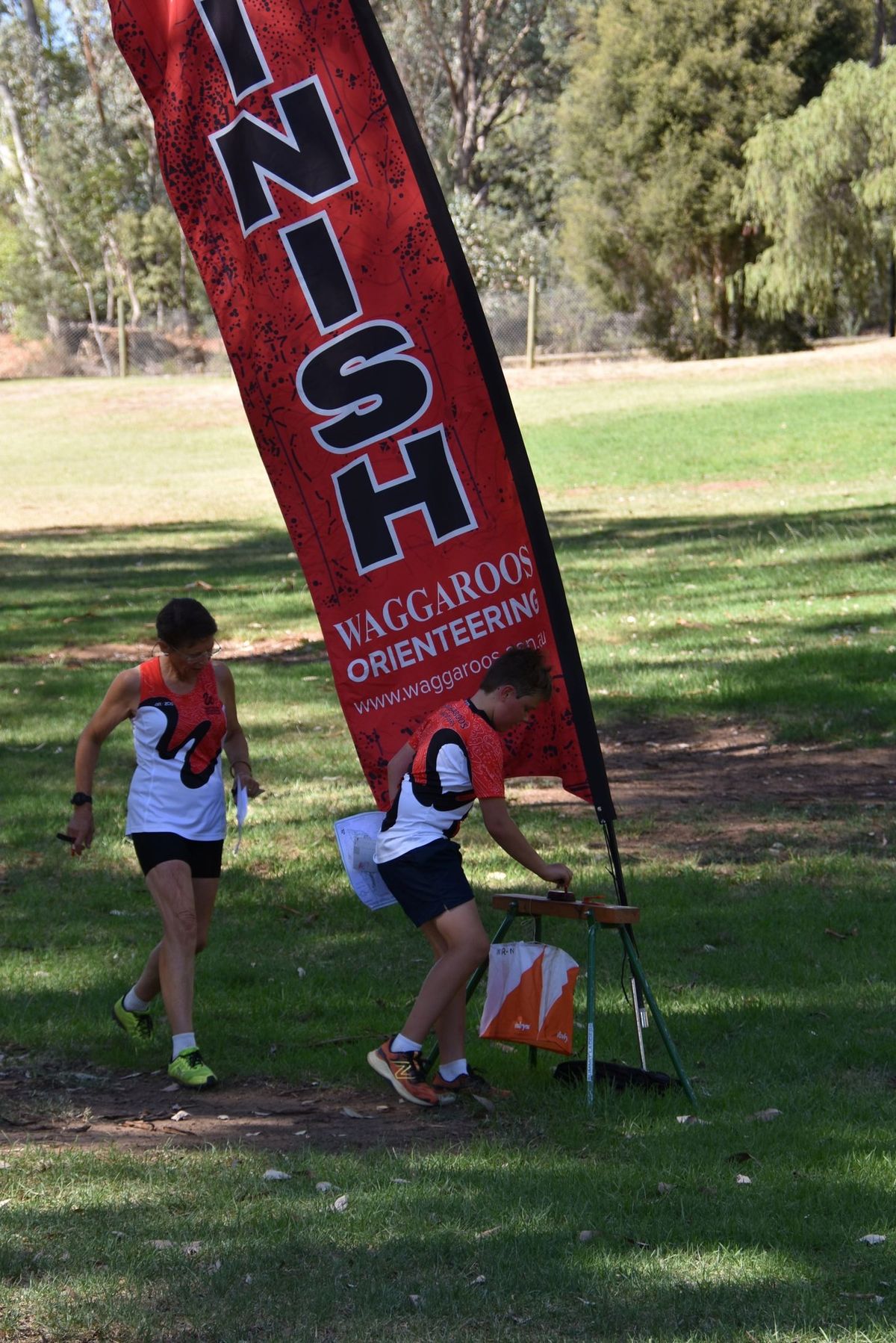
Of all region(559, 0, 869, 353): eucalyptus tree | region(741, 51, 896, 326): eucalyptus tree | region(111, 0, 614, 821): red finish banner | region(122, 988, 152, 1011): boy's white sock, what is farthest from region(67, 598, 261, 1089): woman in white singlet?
region(559, 0, 869, 353): eucalyptus tree

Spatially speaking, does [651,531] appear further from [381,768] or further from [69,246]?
[69,246]

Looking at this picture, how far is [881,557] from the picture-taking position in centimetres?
1764

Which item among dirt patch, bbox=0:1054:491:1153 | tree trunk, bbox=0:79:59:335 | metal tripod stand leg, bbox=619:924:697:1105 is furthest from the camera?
tree trunk, bbox=0:79:59:335

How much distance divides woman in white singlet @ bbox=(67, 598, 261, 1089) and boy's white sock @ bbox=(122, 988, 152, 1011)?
38 cm

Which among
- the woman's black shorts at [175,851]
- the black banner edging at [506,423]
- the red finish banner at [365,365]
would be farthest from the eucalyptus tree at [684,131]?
the woman's black shorts at [175,851]

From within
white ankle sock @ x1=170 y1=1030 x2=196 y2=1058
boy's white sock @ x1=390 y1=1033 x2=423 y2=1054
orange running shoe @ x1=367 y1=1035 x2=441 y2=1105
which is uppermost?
white ankle sock @ x1=170 y1=1030 x2=196 y2=1058

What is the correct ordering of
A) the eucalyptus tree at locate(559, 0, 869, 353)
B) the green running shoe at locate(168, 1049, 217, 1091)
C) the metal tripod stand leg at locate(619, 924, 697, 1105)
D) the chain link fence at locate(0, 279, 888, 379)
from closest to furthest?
1. the metal tripod stand leg at locate(619, 924, 697, 1105)
2. the green running shoe at locate(168, 1049, 217, 1091)
3. the eucalyptus tree at locate(559, 0, 869, 353)
4. the chain link fence at locate(0, 279, 888, 379)

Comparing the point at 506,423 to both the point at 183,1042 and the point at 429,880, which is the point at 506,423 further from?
the point at 183,1042

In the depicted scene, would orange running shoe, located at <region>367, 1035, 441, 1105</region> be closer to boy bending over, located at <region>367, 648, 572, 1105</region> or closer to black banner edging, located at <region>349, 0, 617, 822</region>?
boy bending over, located at <region>367, 648, 572, 1105</region>

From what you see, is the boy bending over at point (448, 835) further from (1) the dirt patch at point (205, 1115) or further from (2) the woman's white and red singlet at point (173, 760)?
(2) the woman's white and red singlet at point (173, 760)

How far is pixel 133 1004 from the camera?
21.1 ft

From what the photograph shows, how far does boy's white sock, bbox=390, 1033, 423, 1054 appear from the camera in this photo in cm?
567

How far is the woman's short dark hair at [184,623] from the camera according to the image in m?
5.77

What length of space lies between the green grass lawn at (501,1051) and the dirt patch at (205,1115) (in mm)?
89
